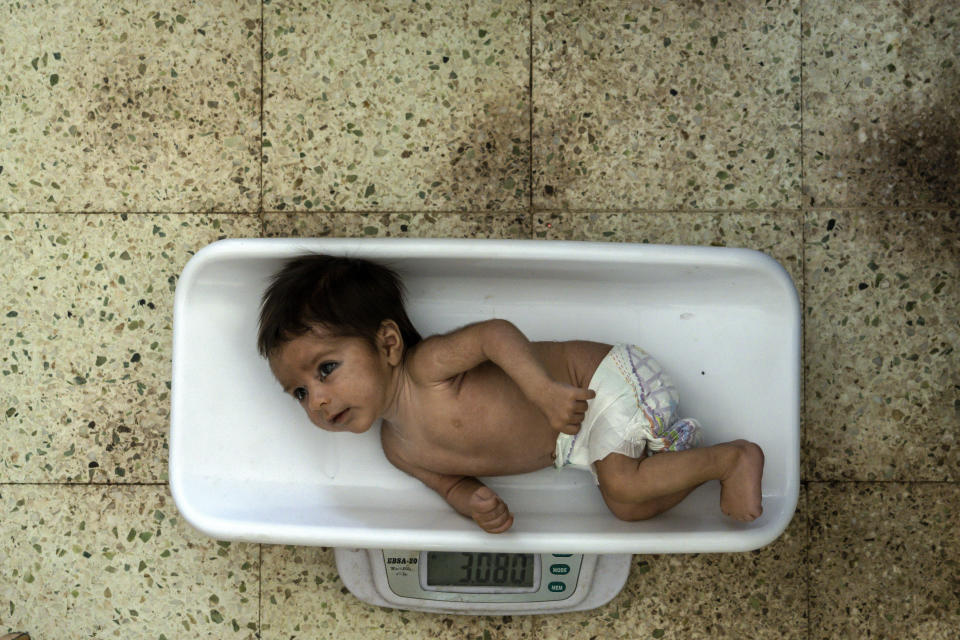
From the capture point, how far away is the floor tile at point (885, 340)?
994 millimetres

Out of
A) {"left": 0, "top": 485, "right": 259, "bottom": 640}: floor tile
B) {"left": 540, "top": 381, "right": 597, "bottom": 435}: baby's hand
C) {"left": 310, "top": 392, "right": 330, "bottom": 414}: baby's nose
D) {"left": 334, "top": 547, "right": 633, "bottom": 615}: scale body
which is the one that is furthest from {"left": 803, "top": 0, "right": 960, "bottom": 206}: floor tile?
{"left": 0, "top": 485, "right": 259, "bottom": 640}: floor tile

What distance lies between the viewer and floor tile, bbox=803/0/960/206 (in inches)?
38.9

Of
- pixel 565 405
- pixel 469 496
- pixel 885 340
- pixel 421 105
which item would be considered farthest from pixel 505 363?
pixel 885 340

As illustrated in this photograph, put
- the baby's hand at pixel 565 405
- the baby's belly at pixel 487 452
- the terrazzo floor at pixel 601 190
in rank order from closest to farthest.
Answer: the baby's hand at pixel 565 405
the baby's belly at pixel 487 452
the terrazzo floor at pixel 601 190

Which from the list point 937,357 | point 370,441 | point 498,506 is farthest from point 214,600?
point 937,357

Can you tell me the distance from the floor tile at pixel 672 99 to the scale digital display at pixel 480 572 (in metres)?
0.47

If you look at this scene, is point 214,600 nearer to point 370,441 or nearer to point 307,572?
point 307,572

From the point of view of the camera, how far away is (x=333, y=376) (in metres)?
0.84

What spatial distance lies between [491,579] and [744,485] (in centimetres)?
34

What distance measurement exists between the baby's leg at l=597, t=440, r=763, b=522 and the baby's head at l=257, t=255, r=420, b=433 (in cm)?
30

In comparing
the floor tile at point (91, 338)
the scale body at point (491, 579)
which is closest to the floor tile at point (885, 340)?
the scale body at point (491, 579)

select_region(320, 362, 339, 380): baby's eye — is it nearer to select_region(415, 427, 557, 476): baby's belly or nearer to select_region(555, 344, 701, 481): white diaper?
select_region(415, 427, 557, 476): baby's belly

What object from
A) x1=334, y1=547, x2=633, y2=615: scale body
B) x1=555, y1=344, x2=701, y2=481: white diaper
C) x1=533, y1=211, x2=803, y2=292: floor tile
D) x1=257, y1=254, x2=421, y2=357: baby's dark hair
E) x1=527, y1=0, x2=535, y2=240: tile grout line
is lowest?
x1=334, y1=547, x2=633, y2=615: scale body

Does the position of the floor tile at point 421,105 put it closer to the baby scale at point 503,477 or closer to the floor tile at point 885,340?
the baby scale at point 503,477
